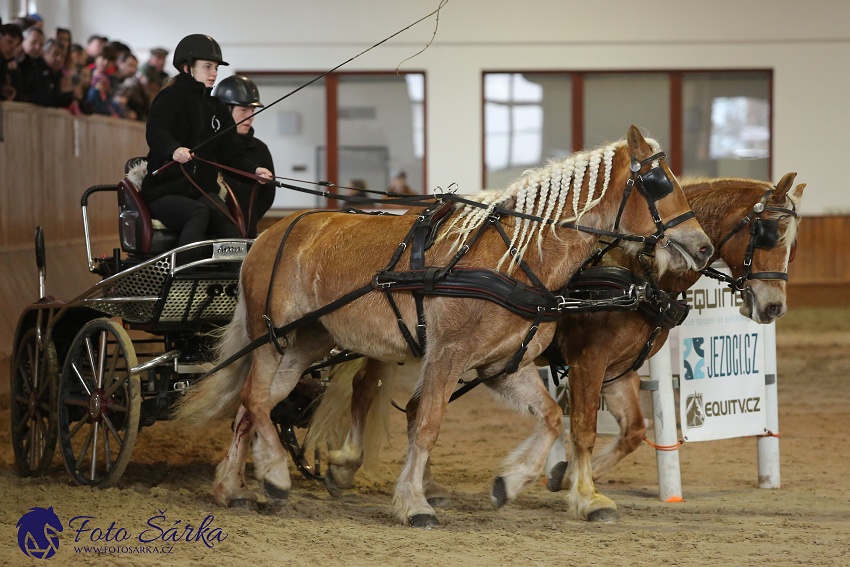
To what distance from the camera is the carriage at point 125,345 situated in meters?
5.48

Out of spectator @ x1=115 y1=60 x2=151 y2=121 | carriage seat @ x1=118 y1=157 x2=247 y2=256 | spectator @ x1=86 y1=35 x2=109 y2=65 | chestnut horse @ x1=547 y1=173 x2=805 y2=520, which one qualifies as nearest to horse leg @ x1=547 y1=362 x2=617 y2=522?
chestnut horse @ x1=547 y1=173 x2=805 y2=520

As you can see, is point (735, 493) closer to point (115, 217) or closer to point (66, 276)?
point (66, 276)

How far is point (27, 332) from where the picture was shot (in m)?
6.23

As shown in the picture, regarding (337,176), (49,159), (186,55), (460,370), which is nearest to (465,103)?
(337,176)

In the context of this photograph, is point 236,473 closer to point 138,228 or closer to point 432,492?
point 432,492

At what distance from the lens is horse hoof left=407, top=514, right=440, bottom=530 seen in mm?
4816

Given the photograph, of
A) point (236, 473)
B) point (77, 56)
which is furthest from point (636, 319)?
point (77, 56)

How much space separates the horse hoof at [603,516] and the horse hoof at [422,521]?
0.75m

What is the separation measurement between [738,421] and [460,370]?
202 centimetres

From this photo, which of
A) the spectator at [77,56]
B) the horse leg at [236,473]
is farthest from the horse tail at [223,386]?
the spectator at [77,56]

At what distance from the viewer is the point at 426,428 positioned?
15.7ft

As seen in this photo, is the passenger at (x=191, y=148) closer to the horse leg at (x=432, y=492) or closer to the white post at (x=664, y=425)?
the horse leg at (x=432, y=492)

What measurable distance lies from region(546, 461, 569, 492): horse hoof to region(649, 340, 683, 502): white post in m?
0.49

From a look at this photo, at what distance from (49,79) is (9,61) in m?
0.73
